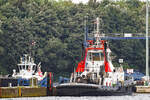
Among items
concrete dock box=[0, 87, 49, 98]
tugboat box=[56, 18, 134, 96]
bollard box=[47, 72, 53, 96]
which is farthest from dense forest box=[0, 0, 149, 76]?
concrete dock box=[0, 87, 49, 98]

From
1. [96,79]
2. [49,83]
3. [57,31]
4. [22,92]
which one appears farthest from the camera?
[57,31]

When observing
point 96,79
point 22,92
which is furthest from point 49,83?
point 96,79

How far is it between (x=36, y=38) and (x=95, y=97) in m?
64.6

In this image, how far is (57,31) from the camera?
17200cm

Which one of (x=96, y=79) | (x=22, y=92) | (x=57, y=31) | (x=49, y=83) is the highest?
(x=57, y=31)

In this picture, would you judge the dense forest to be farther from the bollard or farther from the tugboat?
the bollard

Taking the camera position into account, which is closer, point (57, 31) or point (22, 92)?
point (22, 92)

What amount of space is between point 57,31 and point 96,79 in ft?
215

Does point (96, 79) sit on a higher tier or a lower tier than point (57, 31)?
lower

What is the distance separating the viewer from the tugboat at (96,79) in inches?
4075

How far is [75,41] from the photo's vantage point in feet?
563

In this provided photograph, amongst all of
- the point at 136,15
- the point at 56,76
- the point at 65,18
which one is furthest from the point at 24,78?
the point at 136,15

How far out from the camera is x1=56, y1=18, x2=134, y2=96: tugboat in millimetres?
103500

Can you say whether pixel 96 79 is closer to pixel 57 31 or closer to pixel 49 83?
pixel 49 83
